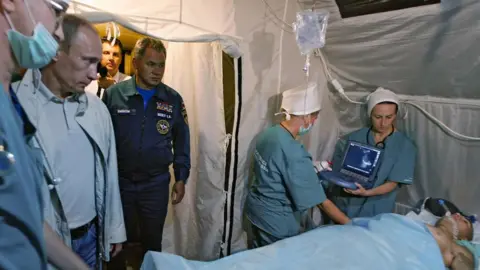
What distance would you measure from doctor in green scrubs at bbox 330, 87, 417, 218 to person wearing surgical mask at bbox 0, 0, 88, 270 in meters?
1.79

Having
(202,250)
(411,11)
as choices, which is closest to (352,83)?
(411,11)

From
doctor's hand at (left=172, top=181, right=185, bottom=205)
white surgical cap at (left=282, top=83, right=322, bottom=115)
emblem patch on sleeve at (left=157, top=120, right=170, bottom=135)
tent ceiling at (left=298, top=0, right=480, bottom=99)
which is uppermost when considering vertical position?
tent ceiling at (left=298, top=0, right=480, bottom=99)

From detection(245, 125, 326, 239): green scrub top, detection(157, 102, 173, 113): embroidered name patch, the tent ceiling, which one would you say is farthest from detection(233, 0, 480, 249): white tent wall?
detection(157, 102, 173, 113): embroidered name patch

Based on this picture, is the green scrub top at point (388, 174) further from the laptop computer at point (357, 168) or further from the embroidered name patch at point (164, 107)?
the embroidered name patch at point (164, 107)

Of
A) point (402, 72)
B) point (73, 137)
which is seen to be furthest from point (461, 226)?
point (73, 137)

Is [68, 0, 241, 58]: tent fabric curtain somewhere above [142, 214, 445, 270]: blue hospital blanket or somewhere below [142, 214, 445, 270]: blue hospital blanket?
above

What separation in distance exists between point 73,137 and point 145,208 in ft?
2.53

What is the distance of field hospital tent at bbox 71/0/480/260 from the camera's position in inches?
69.9

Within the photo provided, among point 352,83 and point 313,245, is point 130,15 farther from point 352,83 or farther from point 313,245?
point 352,83

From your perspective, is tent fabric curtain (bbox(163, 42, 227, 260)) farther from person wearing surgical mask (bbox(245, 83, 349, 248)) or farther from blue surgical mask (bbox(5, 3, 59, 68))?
blue surgical mask (bbox(5, 3, 59, 68))

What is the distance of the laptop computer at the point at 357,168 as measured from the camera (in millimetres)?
2111

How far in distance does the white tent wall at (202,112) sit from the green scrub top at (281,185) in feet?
1.28

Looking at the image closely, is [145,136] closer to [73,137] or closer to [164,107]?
[164,107]

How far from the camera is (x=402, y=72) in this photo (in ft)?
Answer: 6.86
